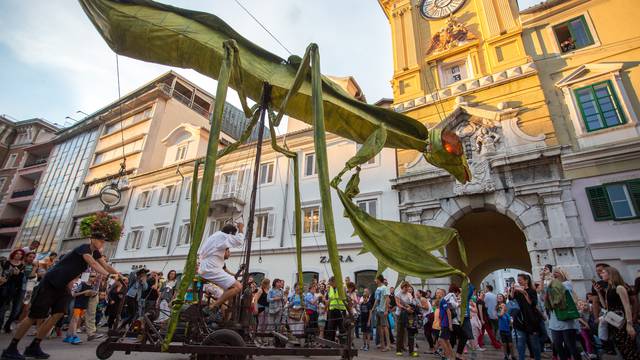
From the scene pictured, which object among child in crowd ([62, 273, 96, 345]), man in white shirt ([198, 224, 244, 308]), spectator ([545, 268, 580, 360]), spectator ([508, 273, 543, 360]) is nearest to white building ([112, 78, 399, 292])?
spectator ([508, 273, 543, 360])

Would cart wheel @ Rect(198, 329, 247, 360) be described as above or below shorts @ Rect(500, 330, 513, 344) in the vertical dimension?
above

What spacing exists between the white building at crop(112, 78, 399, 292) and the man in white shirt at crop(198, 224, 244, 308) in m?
7.04

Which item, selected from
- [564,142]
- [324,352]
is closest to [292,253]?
[564,142]

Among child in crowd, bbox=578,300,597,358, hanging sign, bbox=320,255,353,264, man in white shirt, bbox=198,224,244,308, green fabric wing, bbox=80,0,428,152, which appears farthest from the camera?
hanging sign, bbox=320,255,353,264

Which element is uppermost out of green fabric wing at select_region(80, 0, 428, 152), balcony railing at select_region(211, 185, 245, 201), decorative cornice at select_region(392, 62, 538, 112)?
decorative cornice at select_region(392, 62, 538, 112)

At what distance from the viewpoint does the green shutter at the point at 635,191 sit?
9.51 meters

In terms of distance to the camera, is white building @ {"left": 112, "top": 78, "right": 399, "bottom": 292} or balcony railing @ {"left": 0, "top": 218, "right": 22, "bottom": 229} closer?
white building @ {"left": 112, "top": 78, "right": 399, "bottom": 292}

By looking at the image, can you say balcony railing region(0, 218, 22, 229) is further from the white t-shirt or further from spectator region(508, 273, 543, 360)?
spectator region(508, 273, 543, 360)

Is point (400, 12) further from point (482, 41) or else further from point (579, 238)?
point (579, 238)

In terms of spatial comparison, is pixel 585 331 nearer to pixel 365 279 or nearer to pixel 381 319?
pixel 381 319

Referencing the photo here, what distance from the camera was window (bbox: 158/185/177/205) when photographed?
2183cm

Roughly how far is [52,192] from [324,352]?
38275mm

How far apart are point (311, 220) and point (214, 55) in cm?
1253

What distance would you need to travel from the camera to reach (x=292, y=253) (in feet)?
51.4
